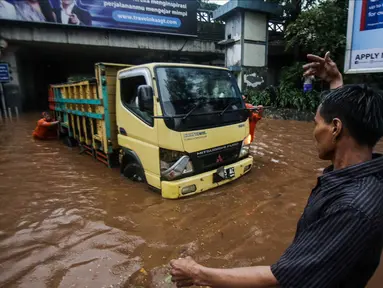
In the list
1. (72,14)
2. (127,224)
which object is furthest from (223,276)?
(72,14)

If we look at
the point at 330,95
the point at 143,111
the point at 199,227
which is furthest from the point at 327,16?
the point at 330,95

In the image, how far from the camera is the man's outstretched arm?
92 cm

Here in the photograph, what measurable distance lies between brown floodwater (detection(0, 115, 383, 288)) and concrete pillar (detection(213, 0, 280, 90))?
876cm

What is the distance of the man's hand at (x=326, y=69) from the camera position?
5.57 feet

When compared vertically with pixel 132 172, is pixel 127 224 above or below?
below

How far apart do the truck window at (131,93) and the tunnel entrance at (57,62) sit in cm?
1121

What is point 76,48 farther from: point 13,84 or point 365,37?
point 365,37

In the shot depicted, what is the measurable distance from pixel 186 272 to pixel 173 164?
2.40m

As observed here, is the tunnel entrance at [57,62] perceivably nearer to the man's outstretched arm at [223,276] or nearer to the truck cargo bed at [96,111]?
the truck cargo bed at [96,111]

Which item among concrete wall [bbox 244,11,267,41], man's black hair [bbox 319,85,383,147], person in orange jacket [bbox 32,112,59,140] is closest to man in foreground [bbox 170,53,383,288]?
man's black hair [bbox 319,85,383,147]

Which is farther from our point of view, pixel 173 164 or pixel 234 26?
pixel 234 26

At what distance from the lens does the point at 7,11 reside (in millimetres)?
10828

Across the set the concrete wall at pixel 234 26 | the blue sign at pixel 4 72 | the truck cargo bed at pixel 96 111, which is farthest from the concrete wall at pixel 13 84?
the concrete wall at pixel 234 26

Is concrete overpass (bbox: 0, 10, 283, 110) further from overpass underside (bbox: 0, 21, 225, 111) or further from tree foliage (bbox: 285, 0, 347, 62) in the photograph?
tree foliage (bbox: 285, 0, 347, 62)
